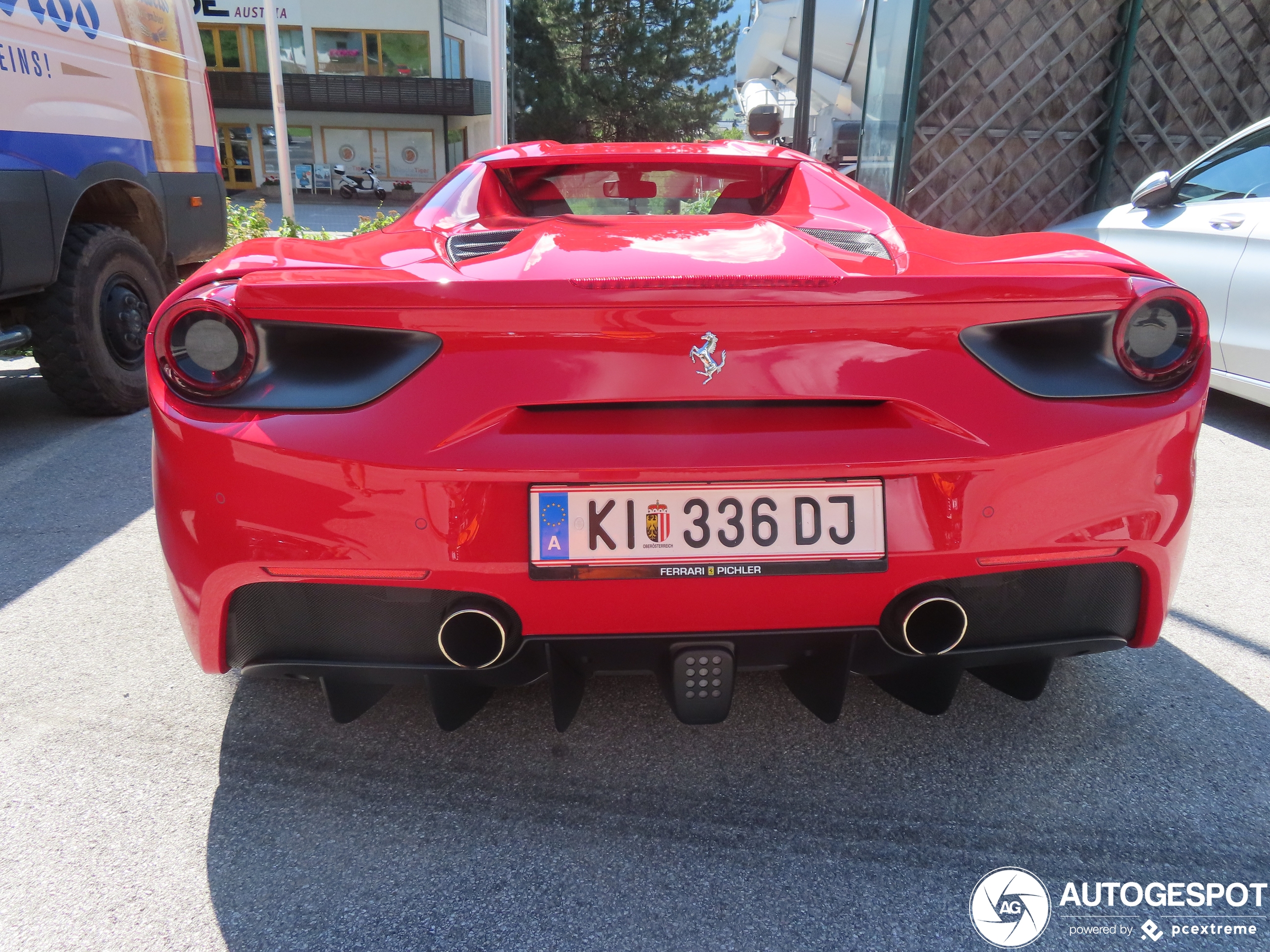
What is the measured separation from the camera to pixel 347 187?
3425 centimetres

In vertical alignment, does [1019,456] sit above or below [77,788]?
above

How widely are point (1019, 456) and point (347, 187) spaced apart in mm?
36137

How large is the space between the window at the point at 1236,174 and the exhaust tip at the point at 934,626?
3.74 m

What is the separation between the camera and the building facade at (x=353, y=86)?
33.6m

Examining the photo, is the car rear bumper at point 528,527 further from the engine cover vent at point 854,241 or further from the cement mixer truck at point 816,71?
the cement mixer truck at point 816,71

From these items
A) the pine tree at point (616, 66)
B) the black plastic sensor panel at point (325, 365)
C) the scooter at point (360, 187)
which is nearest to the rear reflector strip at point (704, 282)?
the black plastic sensor panel at point (325, 365)

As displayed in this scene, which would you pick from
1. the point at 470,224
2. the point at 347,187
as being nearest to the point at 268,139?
the point at 347,187

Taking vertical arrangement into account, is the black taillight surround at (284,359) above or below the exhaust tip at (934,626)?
above

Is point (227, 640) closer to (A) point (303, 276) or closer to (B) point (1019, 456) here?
(A) point (303, 276)

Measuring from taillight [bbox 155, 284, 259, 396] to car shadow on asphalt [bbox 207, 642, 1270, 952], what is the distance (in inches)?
31.5

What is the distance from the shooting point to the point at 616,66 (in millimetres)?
30469

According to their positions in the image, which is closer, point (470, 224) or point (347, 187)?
point (470, 224)

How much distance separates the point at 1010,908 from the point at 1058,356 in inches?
35.7

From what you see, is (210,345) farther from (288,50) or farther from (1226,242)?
(288,50)
